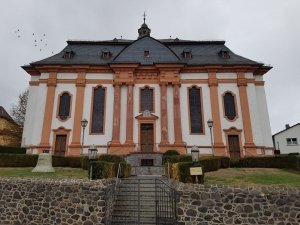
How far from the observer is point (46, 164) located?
16.6 m

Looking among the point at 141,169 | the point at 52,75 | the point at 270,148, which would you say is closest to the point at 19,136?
the point at 52,75

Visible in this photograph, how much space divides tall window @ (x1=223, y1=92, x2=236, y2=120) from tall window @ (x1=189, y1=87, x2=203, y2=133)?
285 cm

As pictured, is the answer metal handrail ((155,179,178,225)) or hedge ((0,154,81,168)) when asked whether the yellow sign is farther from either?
hedge ((0,154,81,168))

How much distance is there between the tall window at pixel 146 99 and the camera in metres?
27.6

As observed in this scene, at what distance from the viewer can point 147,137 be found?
87.9ft

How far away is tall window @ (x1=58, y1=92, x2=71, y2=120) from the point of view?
27.3 metres

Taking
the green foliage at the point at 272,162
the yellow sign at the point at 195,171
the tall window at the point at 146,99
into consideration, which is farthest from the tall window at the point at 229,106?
the yellow sign at the point at 195,171

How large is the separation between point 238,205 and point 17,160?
1604cm

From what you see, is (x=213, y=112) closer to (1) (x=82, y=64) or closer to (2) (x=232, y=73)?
(2) (x=232, y=73)

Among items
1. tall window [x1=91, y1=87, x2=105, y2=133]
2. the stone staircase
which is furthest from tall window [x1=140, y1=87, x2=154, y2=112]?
the stone staircase

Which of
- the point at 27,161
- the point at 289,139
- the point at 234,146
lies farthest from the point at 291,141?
the point at 27,161

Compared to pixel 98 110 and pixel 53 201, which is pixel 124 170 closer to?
pixel 53 201

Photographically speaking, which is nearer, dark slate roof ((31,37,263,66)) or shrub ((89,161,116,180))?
shrub ((89,161,116,180))

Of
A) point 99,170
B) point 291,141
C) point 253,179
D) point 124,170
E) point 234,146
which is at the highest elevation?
point 291,141
